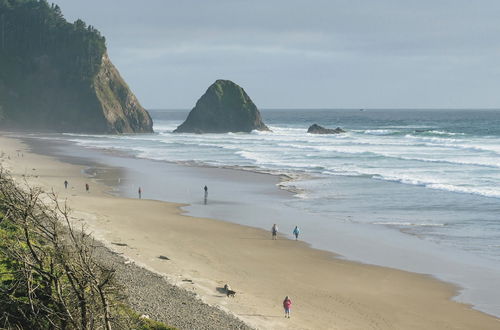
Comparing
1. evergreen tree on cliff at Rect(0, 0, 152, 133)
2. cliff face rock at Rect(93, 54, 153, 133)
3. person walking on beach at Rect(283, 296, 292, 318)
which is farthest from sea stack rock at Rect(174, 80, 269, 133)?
person walking on beach at Rect(283, 296, 292, 318)

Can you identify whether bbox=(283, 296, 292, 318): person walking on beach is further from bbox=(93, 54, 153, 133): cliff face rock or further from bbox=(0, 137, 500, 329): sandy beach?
bbox=(93, 54, 153, 133): cliff face rock

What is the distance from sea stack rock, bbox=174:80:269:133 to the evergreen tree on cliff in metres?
12.7

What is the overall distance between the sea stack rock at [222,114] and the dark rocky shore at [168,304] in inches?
4896

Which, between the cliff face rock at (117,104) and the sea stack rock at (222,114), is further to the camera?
the sea stack rock at (222,114)

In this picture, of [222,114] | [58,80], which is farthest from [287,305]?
[58,80]

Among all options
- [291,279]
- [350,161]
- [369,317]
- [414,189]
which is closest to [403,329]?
[369,317]

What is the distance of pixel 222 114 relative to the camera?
152625mm

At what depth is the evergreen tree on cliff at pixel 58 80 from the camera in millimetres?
137000

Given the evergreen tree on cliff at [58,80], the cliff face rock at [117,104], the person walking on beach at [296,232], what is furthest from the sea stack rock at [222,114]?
the person walking on beach at [296,232]

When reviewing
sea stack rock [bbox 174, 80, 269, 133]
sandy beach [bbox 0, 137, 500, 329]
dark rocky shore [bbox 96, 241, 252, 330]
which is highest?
sea stack rock [bbox 174, 80, 269, 133]

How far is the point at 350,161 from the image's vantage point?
71125 millimetres

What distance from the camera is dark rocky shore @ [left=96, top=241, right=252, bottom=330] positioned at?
64.1 feet

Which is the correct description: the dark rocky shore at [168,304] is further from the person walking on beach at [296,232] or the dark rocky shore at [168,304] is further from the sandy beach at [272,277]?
the person walking on beach at [296,232]

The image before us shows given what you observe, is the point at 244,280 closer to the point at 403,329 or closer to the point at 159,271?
the point at 159,271
